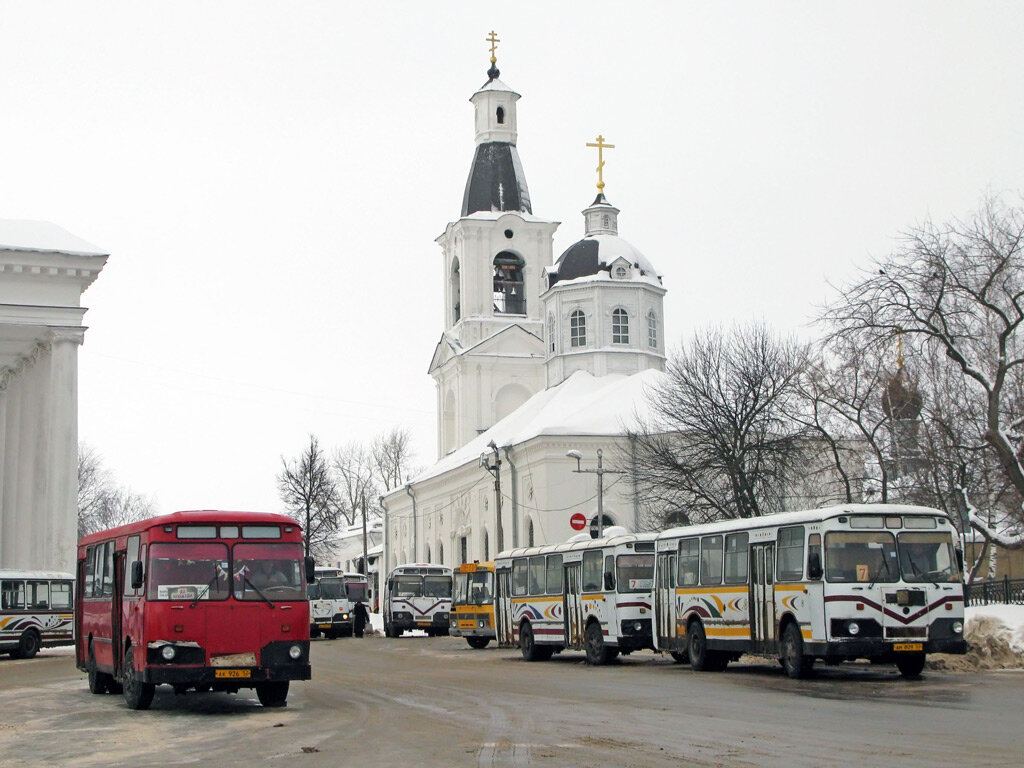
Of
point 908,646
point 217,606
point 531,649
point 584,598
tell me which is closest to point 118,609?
point 217,606

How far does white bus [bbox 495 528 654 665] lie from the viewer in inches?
1128

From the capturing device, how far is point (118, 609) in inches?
750

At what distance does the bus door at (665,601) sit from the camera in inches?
1062

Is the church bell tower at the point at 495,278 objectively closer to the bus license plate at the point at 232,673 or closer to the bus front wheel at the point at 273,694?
the bus front wheel at the point at 273,694

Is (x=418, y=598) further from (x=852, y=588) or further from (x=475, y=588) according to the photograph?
(x=852, y=588)

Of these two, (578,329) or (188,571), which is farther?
(578,329)

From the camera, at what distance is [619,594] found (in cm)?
2867

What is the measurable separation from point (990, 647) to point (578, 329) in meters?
49.0

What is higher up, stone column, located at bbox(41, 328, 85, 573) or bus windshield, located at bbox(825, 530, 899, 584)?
stone column, located at bbox(41, 328, 85, 573)

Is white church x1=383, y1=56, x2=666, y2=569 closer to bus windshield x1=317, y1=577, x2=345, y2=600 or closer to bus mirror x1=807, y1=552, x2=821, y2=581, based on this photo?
bus windshield x1=317, y1=577, x2=345, y2=600

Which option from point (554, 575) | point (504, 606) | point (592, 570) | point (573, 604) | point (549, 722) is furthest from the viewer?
point (504, 606)

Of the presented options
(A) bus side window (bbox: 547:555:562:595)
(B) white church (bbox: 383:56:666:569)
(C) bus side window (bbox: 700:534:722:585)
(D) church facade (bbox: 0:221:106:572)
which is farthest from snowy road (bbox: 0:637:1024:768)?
(B) white church (bbox: 383:56:666:569)

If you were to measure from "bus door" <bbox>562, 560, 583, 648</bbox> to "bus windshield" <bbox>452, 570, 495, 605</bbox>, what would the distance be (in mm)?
12181

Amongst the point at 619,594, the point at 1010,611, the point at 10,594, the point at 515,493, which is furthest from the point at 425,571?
the point at 1010,611
